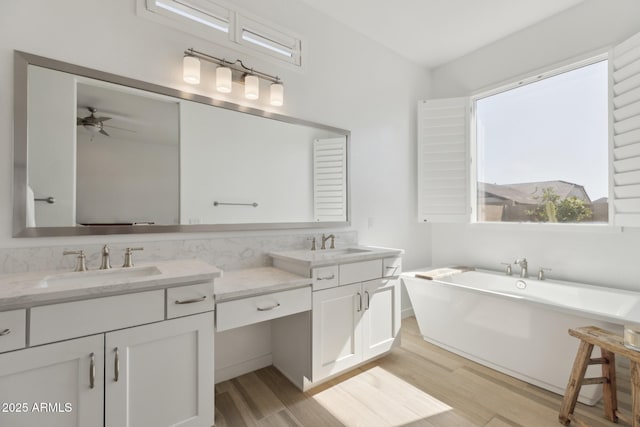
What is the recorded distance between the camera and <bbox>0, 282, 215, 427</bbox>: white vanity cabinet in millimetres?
1099

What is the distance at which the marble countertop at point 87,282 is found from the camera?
109 cm

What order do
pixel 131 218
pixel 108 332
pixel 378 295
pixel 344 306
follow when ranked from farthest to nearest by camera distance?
pixel 378 295
pixel 344 306
pixel 131 218
pixel 108 332

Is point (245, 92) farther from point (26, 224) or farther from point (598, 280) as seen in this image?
point (598, 280)

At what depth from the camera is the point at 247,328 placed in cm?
221

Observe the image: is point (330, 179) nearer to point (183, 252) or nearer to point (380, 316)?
point (380, 316)

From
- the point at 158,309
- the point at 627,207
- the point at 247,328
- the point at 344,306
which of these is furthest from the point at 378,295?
the point at 627,207

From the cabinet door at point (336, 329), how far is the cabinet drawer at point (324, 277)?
37mm

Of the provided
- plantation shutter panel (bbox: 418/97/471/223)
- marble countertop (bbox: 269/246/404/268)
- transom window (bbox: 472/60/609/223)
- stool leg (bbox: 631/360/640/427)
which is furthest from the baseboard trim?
transom window (bbox: 472/60/609/223)

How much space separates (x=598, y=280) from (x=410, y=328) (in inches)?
65.0

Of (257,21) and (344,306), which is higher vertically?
(257,21)

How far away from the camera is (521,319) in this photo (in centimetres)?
204

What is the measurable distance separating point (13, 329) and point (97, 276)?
0.46 m

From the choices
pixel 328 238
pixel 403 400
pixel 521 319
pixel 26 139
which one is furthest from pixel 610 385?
pixel 26 139

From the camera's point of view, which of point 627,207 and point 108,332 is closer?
point 108,332
